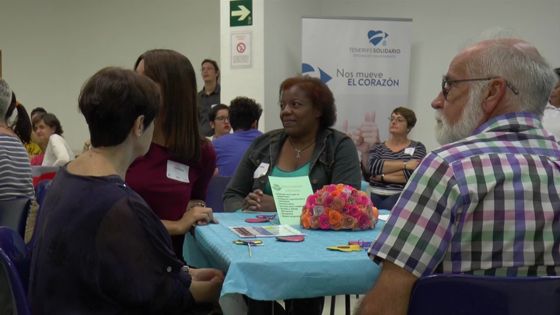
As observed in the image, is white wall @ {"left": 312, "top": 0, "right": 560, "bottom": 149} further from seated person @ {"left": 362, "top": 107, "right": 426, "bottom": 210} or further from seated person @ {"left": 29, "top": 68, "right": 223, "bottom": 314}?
seated person @ {"left": 29, "top": 68, "right": 223, "bottom": 314}

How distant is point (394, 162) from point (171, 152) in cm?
315

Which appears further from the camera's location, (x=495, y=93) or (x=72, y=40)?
(x=72, y=40)

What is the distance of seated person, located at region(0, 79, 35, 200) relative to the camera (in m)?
2.93

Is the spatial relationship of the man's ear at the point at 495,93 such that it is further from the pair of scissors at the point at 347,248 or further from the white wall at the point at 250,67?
the white wall at the point at 250,67

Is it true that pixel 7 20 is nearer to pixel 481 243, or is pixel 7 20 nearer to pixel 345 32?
pixel 345 32

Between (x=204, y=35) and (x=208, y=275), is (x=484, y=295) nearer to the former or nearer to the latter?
(x=208, y=275)

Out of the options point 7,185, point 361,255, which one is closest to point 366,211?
point 361,255

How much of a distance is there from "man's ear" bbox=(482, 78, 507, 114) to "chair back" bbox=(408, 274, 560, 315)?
0.47 meters

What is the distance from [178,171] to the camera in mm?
2322

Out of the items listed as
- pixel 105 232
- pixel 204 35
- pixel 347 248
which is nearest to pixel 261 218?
pixel 347 248

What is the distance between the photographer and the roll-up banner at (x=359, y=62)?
612cm

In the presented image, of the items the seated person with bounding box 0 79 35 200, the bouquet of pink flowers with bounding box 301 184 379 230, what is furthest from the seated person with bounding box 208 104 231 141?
the bouquet of pink flowers with bounding box 301 184 379 230

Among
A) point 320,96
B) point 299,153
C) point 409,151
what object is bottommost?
point 409,151

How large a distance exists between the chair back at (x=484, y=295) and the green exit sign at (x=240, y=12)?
4980mm
